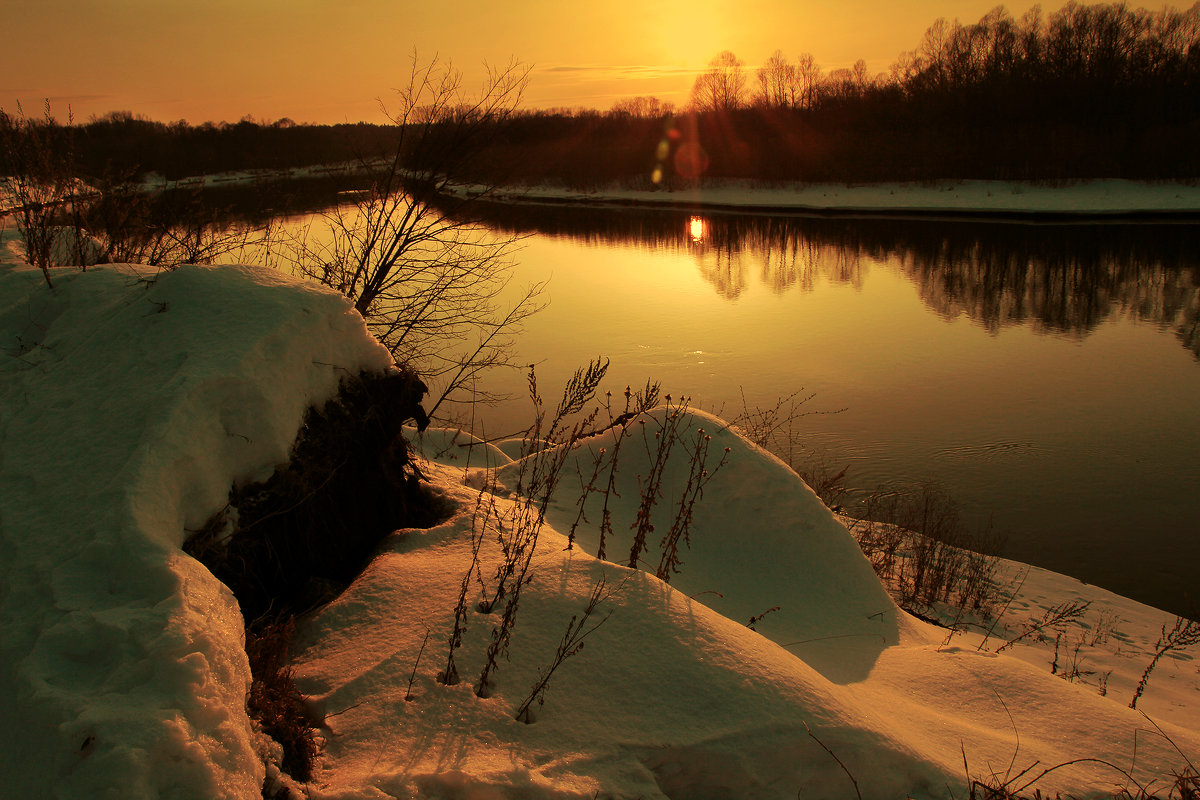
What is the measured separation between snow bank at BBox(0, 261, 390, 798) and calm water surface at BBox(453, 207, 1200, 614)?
16.8 feet

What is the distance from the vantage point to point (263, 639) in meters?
2.52

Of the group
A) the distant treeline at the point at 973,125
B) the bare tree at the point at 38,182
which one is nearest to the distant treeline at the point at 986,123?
the distant treeline at the point at 973,125

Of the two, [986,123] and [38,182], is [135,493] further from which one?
[986,123]

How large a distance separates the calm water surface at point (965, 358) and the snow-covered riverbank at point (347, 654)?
381cm

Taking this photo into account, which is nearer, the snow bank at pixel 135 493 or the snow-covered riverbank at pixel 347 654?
the snow bank at pixel 135 493

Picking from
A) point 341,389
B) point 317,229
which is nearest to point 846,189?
point 317,229

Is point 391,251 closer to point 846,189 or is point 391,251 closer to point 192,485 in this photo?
point 192,485

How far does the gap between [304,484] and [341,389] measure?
23.4 inches

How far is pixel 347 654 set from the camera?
2729mm

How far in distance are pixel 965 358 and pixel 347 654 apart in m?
12.6

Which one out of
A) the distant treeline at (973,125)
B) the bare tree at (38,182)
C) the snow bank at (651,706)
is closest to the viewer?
the snow bank at (651,706)

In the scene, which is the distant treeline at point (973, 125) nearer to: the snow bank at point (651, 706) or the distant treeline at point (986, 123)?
the distant treeline at point (986, 123)

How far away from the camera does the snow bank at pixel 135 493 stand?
1.73 metres

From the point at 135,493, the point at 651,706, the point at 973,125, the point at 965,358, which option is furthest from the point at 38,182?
the point at 973,125
